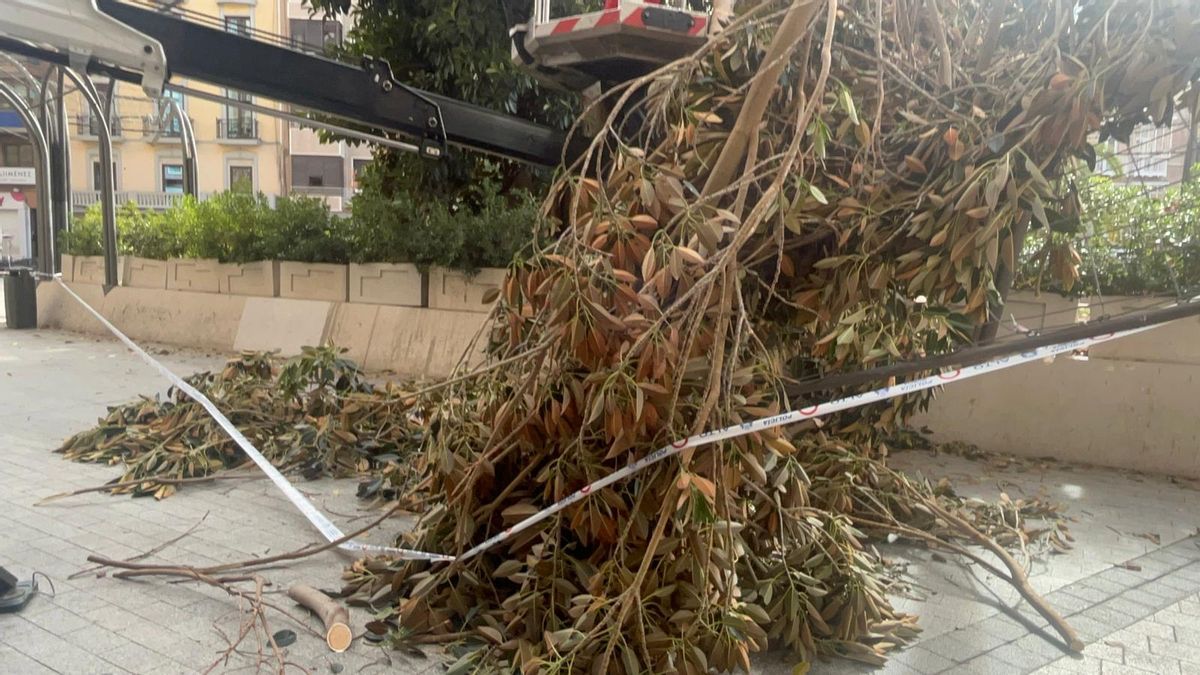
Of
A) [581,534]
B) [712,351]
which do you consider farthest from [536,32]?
[581,534]

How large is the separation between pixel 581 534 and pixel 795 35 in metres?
1.91

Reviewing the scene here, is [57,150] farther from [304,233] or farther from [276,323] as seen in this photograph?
[276,323]

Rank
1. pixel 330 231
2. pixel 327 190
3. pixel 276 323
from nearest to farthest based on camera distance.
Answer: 1. pixel 330 231
2. pixel 276 323
3. pixel 327 190

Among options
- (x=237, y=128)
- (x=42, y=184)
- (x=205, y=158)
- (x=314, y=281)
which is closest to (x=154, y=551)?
(x=314, y=281)

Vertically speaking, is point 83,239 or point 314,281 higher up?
point 83,239

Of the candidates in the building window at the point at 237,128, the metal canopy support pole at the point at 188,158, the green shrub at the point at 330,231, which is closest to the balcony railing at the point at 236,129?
the building window at the point at 237,128

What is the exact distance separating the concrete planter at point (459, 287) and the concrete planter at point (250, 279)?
2.97 m

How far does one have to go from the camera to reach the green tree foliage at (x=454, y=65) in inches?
329

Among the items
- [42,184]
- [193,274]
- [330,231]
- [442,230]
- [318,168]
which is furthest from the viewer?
[318,168]

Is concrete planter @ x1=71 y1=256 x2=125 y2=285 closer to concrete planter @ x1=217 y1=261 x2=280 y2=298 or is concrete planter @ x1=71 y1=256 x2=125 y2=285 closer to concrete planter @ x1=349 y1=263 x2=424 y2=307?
concrete planter @ x1=217 y1=261 x2=280 y2=298

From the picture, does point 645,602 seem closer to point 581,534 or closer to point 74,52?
point 581,534

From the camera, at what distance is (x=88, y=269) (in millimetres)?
15047

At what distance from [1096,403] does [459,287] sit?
6240 mm

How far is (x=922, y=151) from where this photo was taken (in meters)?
3.48
